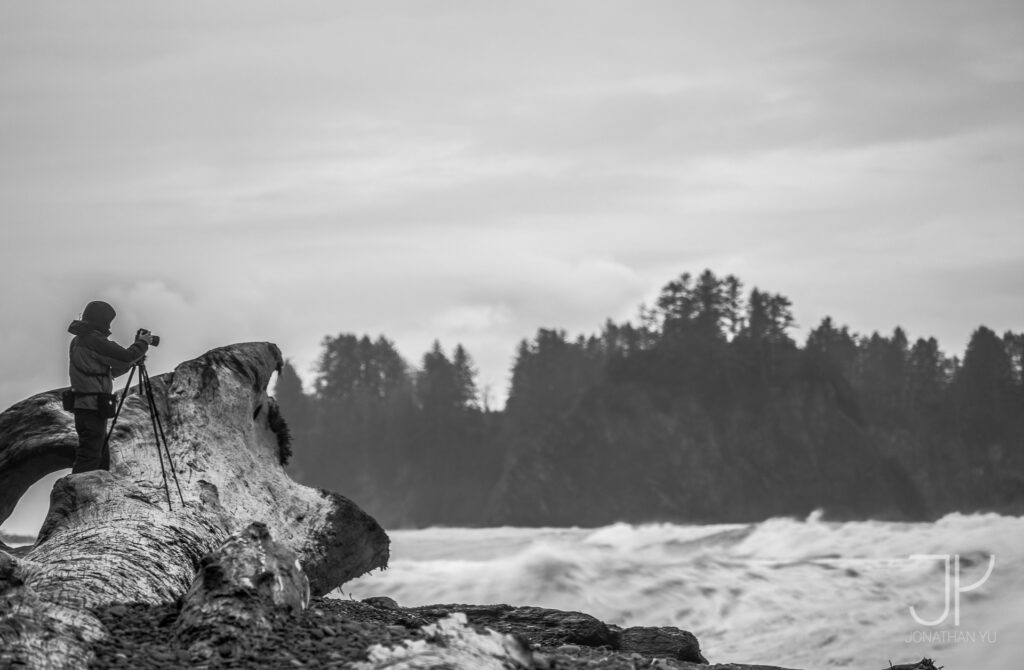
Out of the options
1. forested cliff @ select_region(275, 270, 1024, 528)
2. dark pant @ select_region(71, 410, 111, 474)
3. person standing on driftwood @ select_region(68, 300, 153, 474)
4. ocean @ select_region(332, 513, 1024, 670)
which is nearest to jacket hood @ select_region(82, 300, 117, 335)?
person standing on driftwood @ select_region(68, 300, 153, 474)

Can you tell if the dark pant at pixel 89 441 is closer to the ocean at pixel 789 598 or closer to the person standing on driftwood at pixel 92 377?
the person standing on driftwood at pixel 92 377

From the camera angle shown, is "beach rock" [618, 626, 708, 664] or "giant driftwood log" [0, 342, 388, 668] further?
"beach rock" [618, 626, 708, 664]

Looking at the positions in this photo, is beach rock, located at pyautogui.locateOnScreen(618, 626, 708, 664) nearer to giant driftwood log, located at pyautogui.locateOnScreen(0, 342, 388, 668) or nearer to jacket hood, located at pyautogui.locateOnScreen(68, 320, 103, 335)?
giant driftwood log, located at pyautogui.locateOnScreen(0, 342, 388, 668)

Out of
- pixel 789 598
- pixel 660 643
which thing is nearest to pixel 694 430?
pixel 789 598

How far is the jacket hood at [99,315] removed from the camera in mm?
11594

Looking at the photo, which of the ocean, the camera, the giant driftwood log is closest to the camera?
the giant driftwood log

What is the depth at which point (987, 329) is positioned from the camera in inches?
5133

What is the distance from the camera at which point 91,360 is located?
1163cm

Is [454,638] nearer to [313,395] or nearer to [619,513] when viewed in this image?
[619,513]

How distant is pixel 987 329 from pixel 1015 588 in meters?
104

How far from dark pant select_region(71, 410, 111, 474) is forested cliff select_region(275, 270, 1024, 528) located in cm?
9696

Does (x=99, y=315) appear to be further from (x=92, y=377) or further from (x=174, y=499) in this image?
(x=174, y=499)

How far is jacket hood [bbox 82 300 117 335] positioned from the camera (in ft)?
38.0

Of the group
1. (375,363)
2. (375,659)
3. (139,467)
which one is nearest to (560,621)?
(139,467)
